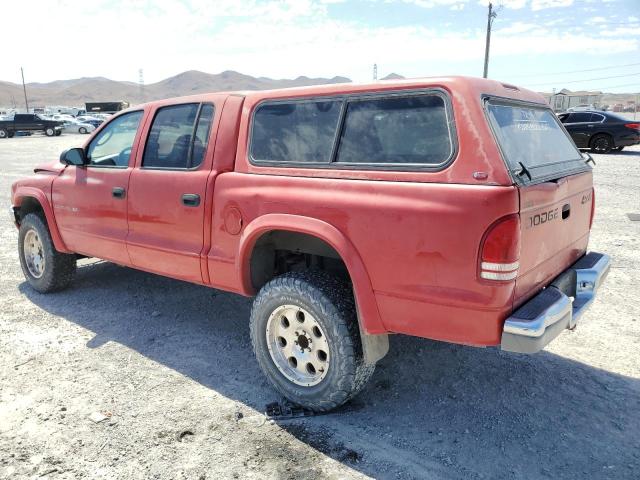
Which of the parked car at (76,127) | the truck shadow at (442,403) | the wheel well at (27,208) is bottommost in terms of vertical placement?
the parked car at (76,127)

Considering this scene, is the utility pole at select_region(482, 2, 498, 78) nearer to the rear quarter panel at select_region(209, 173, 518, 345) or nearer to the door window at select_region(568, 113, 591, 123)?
the door window at select_region(568, 113, 591, 123)

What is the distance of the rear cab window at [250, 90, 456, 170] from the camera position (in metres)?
2.73

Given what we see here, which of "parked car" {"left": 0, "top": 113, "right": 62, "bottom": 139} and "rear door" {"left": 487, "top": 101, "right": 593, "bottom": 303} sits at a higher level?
"rear door" {"left": 487, "top": 101, "right": 593, "bottom": 303}

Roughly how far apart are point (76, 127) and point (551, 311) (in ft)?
146

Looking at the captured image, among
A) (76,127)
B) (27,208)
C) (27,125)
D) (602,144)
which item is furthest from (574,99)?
(27,208)

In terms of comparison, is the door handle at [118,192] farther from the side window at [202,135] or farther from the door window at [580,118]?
the door window at [580,118]

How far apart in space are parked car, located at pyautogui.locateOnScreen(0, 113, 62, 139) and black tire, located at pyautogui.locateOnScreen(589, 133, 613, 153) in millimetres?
35222

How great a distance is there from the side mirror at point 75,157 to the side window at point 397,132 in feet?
9.01

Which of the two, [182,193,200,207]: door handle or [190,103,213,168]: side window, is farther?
[190,103,213,168]: side window

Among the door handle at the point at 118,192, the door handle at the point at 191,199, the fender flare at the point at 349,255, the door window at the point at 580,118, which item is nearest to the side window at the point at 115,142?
the door handle at the point at 118,192

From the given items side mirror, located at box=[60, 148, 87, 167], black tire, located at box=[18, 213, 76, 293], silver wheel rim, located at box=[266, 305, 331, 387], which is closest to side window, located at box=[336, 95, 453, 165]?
silver wheel rim, located at box=[266, 305, 331, 387]

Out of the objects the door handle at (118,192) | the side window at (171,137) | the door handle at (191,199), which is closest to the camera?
the door handle at (191,199)

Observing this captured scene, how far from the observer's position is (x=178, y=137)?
3.99m

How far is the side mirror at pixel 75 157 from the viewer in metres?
4.62
